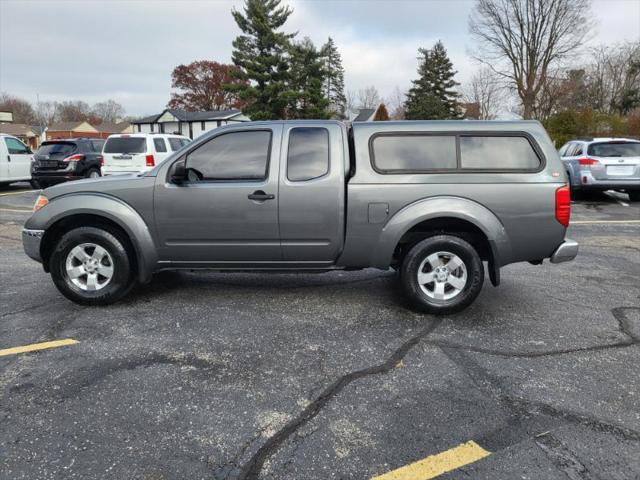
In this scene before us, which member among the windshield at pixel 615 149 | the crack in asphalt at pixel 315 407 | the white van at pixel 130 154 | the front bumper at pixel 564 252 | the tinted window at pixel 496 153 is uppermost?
the white van at pixel 130 154

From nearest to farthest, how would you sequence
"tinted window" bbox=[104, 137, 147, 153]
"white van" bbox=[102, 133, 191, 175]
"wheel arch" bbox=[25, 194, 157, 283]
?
"wheel arch" bbox=[25, 194, 157, 283], "white van" bbox=[102, 133, 191, 175], "tinted window" bbox=[104, 137, 147, 153]

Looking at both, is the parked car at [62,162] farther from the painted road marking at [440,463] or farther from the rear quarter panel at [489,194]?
the painted road marking at [440,463]

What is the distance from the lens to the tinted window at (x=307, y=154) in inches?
172

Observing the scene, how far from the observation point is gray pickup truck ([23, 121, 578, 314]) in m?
4.23

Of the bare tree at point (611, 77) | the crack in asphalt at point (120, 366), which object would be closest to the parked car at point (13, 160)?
the crack in asphalt at point (120, 366)

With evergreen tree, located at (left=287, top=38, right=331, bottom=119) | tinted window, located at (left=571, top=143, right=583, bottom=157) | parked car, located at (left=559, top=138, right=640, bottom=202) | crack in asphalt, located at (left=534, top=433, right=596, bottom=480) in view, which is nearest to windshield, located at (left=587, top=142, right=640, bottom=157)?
parked car, located at (left=559, top=138, right=640, bottom=202)

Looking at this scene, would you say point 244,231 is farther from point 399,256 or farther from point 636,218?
point 636,218

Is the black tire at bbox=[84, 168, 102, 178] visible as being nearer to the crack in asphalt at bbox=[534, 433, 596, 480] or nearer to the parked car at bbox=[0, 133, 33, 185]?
the parked car at bbox=[0, 133, 33, 185]

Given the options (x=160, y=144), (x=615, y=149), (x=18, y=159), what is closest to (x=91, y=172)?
(x=18, y=159)

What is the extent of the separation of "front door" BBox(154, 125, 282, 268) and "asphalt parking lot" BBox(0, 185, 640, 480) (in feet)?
1.91

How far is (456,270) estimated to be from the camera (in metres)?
4.34

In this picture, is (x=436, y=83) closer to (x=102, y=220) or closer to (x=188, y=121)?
(x=188, y=121)

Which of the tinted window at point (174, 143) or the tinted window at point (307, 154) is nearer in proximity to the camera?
the tinted window at point (307, 154)

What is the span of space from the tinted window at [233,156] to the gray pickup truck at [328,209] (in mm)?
11
